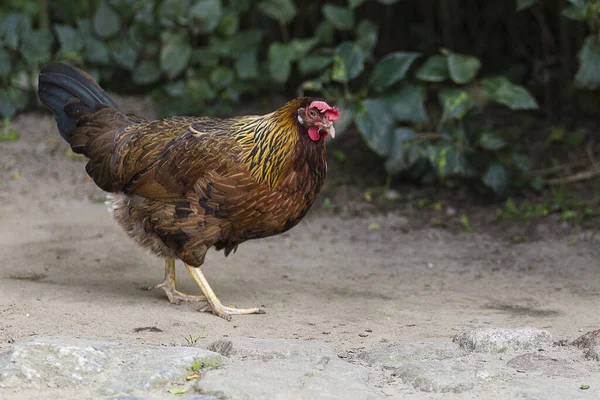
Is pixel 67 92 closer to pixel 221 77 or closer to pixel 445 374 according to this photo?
pixel 221 77

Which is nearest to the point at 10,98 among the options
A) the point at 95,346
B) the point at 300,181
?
the point at 300,181

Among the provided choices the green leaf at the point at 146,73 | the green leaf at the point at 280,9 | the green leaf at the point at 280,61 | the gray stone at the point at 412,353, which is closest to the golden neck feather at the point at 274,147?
the gray stone at the point at 412,353

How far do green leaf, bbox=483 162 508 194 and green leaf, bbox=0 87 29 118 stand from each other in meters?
5.08

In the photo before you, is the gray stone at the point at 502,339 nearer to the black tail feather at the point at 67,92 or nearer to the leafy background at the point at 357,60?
Result: the black tail feather at the point at 67,92

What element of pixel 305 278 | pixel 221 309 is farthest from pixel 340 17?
pixel 221 309

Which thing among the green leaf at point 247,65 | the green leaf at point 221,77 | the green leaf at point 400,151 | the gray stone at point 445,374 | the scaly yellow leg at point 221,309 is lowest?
the scaly yellow leg at point 221,309

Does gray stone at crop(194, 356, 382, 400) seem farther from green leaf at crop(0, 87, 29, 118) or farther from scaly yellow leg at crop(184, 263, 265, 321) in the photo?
green leaf at crop(0, 87, 29, 118)

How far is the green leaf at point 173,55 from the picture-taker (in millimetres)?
8766

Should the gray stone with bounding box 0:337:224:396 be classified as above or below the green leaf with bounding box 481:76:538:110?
below

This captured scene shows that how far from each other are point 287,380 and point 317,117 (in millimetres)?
1839

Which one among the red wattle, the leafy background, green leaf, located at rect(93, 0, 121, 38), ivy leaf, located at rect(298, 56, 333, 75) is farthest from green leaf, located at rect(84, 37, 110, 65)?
the red wattle

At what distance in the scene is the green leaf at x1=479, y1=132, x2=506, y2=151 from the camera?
7344mm

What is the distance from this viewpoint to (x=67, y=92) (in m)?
5.75

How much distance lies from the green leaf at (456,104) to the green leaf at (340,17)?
1.32 m
